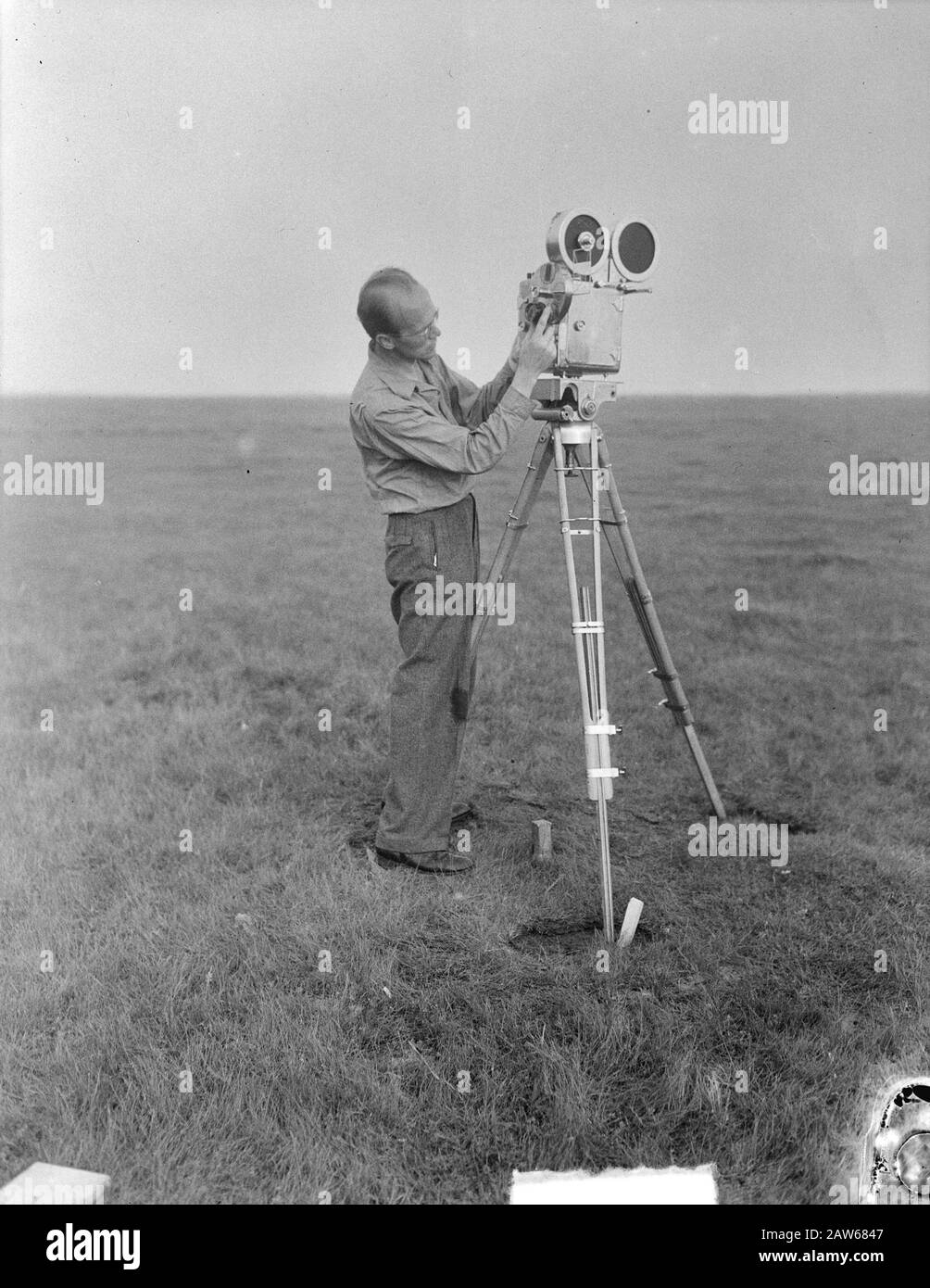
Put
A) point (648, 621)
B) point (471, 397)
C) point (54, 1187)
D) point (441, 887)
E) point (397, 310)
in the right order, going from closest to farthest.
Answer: point (54, 1187) < point (397, 310) < point (441, 887) < point (648, 621) < point (471, 397)

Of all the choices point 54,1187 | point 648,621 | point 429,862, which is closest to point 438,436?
point 648,621

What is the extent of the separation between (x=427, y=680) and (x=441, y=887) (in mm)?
901

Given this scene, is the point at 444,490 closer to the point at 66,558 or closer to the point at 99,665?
the point at 99,665

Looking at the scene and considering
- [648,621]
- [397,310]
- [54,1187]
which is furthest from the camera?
[648,621]

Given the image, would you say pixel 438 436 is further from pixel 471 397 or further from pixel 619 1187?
pixel 619 1187

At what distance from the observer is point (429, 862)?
4.97 metres

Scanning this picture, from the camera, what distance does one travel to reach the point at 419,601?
4.83 metres

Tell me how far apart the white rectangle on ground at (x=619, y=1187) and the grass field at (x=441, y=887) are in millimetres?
80

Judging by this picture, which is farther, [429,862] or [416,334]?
[429,862]

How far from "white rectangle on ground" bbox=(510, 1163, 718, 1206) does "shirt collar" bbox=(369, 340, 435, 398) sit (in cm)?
301

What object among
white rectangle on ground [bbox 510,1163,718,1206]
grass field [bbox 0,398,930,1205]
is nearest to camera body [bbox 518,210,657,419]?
grass field [bbox 0,398,930,1205]

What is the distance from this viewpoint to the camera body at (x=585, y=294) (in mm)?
4277

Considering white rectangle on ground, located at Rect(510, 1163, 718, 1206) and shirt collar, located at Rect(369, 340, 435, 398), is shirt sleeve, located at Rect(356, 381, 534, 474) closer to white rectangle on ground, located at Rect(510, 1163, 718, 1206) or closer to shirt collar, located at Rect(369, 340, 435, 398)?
shirt collar, located at Rect(369, 340, 435, 398)

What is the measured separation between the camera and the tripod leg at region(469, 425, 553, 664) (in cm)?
466
